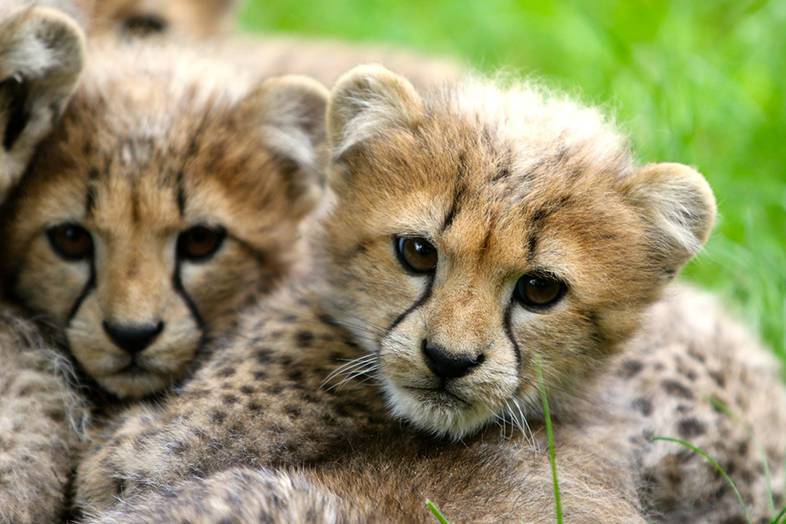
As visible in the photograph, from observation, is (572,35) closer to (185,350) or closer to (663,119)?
(663,119)

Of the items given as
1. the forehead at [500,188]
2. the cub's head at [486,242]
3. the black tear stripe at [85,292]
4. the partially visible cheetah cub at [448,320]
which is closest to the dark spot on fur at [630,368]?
the partially visible cheetah cub at [448,320]

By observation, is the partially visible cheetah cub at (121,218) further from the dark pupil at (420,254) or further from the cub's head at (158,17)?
the cub's head at (158,17)

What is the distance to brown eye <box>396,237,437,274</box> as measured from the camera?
381 cm

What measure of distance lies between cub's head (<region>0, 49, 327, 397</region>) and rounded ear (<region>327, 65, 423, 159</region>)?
0.51 metres

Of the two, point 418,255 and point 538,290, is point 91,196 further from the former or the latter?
point 538,290

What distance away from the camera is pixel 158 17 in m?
6.54

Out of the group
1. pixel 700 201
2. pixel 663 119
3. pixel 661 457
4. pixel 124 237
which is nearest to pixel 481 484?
pixel 661 457

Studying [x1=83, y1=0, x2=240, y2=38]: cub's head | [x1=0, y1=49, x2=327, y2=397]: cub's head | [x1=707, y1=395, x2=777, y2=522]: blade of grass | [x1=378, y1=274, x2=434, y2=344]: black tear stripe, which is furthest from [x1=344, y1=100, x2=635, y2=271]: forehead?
[x1=83, y1=0, x2=240, y2=38]: cub's head

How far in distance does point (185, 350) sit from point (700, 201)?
5.94 feet

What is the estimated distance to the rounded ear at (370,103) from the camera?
13.6ft

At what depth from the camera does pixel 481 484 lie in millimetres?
3811

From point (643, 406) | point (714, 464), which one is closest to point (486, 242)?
point (643, 406)

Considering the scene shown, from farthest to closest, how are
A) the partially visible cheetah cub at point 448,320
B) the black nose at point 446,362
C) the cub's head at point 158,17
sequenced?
the cub's head at point 158,17 → the partially visible cheetah cub at point 448,320 → the black nose at point 446,362

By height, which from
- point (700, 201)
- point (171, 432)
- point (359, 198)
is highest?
point (700, 201)
